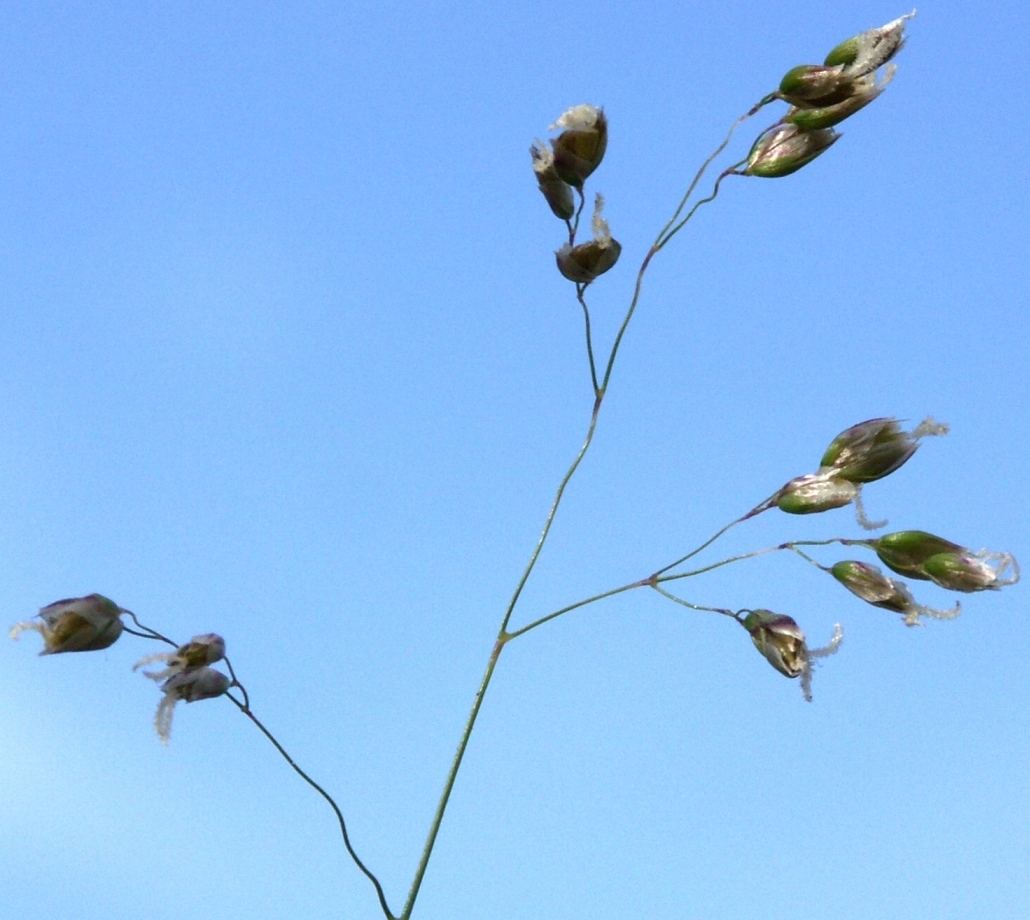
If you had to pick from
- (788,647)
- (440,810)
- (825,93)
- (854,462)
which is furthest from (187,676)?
(825,93)

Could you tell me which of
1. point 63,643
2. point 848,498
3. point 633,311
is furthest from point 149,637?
point 848,498

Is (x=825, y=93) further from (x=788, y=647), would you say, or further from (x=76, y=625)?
(x=76, y=625)

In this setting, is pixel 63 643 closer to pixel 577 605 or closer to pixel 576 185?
pixel 577 605

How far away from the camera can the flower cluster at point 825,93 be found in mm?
2680

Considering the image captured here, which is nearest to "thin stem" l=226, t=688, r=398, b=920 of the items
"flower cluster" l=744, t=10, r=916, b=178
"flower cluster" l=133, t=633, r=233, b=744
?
"flower cluster" l=133, t=633, r=233, b=744

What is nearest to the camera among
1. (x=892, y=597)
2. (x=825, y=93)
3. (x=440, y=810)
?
(x=440, y=810)

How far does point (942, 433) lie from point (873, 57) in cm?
87

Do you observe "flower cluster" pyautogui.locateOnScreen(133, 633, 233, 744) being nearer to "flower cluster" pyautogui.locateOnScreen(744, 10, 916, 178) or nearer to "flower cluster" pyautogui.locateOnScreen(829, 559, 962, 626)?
"flower cluster" pyautogui.locateOnScreen(829, 559, 962, 626)

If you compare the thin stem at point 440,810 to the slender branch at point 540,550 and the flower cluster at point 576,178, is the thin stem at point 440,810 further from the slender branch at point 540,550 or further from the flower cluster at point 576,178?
the flower cluster at point 576,178

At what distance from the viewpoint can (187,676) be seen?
2.43 m

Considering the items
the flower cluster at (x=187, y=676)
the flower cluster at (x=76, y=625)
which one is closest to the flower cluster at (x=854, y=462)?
the flower cluster at (x=187, y=676)

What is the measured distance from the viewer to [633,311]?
2615 mm

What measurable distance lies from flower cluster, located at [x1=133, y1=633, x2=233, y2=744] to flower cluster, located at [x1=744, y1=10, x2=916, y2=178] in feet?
5.36

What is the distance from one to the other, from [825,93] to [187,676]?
6.12 ft
